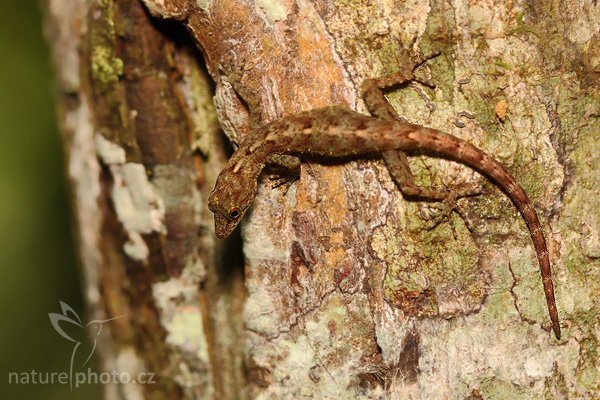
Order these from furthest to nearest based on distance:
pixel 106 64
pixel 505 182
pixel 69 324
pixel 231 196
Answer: pixel 69 324, pixel 106 64, pixel 231 196, pixel 505 182

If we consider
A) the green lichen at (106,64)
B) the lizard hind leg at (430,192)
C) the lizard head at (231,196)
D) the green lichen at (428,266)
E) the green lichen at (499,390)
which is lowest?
the green lichen at (499,390)

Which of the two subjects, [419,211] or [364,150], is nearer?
[419,211]

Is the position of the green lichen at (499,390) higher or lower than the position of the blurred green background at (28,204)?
lower

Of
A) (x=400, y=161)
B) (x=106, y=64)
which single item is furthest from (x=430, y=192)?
(x=106, y=64)

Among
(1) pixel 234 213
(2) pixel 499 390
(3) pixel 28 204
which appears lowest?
(2) pixel 499 390

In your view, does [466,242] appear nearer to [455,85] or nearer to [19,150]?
[455,85]

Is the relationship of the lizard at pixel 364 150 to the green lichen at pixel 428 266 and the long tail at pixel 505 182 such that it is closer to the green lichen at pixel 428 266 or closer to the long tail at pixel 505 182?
the long tail at pixel 505 182

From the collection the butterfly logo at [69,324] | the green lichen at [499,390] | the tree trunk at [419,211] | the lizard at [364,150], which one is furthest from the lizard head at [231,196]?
the butterfly logo at [69,324]

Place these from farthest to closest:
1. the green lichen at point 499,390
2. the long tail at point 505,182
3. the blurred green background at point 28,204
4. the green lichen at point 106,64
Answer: the blurred green background at point 28,204
the green lichen at point 106,64
the green lichen at point 499,390
the long tail at point 505,182

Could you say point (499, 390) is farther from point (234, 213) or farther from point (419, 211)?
point (234, 213)
